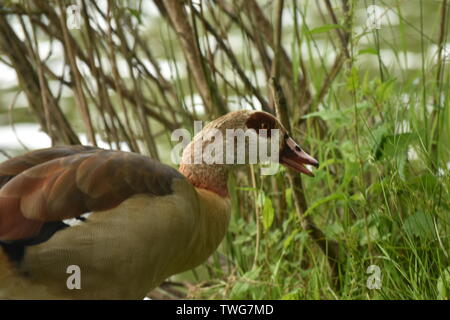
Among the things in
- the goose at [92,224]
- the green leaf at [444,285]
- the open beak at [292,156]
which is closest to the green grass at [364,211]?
the green leaf at [444,285]

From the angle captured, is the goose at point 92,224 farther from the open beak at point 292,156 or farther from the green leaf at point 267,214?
the green leaf at point 267,214

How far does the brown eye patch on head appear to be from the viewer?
329 cm

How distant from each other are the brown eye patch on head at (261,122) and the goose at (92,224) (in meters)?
0.40

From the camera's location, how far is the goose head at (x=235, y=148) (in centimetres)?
327

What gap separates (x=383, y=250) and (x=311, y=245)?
2.13 feet

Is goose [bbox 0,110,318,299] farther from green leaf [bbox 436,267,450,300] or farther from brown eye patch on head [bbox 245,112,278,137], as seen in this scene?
green leaf [bbox 436,267,450,300]

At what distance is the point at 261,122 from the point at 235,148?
0.45 feet

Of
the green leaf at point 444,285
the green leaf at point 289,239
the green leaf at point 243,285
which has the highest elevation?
the green leaf at point 289,239

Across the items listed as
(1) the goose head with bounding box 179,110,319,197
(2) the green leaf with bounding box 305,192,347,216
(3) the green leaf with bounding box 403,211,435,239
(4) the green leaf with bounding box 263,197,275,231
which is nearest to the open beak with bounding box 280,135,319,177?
(1) the goose head with bounding box 179,110,319,197

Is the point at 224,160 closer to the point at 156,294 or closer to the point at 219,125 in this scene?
the point at 219,125

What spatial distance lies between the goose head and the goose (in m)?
0.26

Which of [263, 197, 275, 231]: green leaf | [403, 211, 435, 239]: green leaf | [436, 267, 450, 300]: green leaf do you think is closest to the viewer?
[436, 267, 450, 300]: green leaf

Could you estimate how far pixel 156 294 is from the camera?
4555 mm
